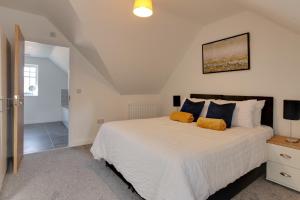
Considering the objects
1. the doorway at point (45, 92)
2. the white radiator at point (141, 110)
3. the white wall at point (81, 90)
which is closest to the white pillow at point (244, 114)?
the white radiator at point (141, 110)

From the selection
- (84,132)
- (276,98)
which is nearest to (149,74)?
(84,132)

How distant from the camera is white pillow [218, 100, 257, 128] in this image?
2596mm

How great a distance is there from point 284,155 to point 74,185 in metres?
2.64

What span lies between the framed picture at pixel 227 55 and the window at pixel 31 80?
18.2 ft

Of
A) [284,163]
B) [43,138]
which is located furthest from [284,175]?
[43,138]

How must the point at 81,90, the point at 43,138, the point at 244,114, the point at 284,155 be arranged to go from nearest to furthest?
the point at 284,155
the point at 244,114
the point at 81,90
the point at 43,138

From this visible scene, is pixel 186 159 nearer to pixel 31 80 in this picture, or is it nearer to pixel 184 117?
pixel 184 117

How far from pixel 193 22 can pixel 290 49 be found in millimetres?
1641

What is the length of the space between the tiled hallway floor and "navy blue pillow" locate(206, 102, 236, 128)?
3.04m

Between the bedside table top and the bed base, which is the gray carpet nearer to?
the bed base

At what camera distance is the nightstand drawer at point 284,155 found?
211 cm

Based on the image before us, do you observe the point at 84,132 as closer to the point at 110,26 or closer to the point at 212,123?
the point at 110,26

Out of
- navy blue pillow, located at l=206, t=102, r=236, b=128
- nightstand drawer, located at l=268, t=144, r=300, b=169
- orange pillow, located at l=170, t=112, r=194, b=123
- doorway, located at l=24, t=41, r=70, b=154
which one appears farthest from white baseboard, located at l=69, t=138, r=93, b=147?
nightstand drawer, located at l=268, t=144, r=300, b=169

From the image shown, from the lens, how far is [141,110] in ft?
15.2
